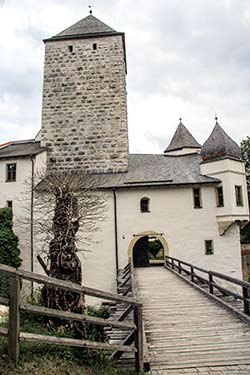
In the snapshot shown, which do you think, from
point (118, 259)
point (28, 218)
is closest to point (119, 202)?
point (118, 259)

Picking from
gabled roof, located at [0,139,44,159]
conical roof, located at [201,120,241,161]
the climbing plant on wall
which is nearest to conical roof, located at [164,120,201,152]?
conical roof, located at [201,120,241,161]

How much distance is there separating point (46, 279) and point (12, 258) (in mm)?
14211

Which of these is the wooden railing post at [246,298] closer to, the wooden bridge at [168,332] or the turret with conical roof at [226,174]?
the wooden bridge at [168,332]

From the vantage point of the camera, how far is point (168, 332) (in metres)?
6.27

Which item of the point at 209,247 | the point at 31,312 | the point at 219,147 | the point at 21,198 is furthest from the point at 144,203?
Result: the point at 31,312

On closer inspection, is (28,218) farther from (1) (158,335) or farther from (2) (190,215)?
(1) (158,335)

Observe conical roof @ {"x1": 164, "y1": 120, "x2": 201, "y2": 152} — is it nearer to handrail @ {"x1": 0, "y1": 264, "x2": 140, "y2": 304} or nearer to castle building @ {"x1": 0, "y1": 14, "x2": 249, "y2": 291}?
castle building @ {"x1": 0, "y1": 14, "x2": 249, "y2": 291}

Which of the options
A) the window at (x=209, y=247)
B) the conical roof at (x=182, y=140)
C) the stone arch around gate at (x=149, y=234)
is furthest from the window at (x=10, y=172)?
the conical roof at (x=182, y=140)

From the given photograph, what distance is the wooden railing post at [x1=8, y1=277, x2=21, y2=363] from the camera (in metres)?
3.55

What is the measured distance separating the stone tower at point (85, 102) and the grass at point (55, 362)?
15542 mm

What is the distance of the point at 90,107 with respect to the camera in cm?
2112

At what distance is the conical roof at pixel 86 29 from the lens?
72.7 ft

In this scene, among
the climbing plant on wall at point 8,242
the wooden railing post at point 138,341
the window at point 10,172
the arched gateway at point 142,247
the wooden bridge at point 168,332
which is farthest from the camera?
the window at point 10,172

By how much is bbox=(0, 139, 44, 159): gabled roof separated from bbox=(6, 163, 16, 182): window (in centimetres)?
49
